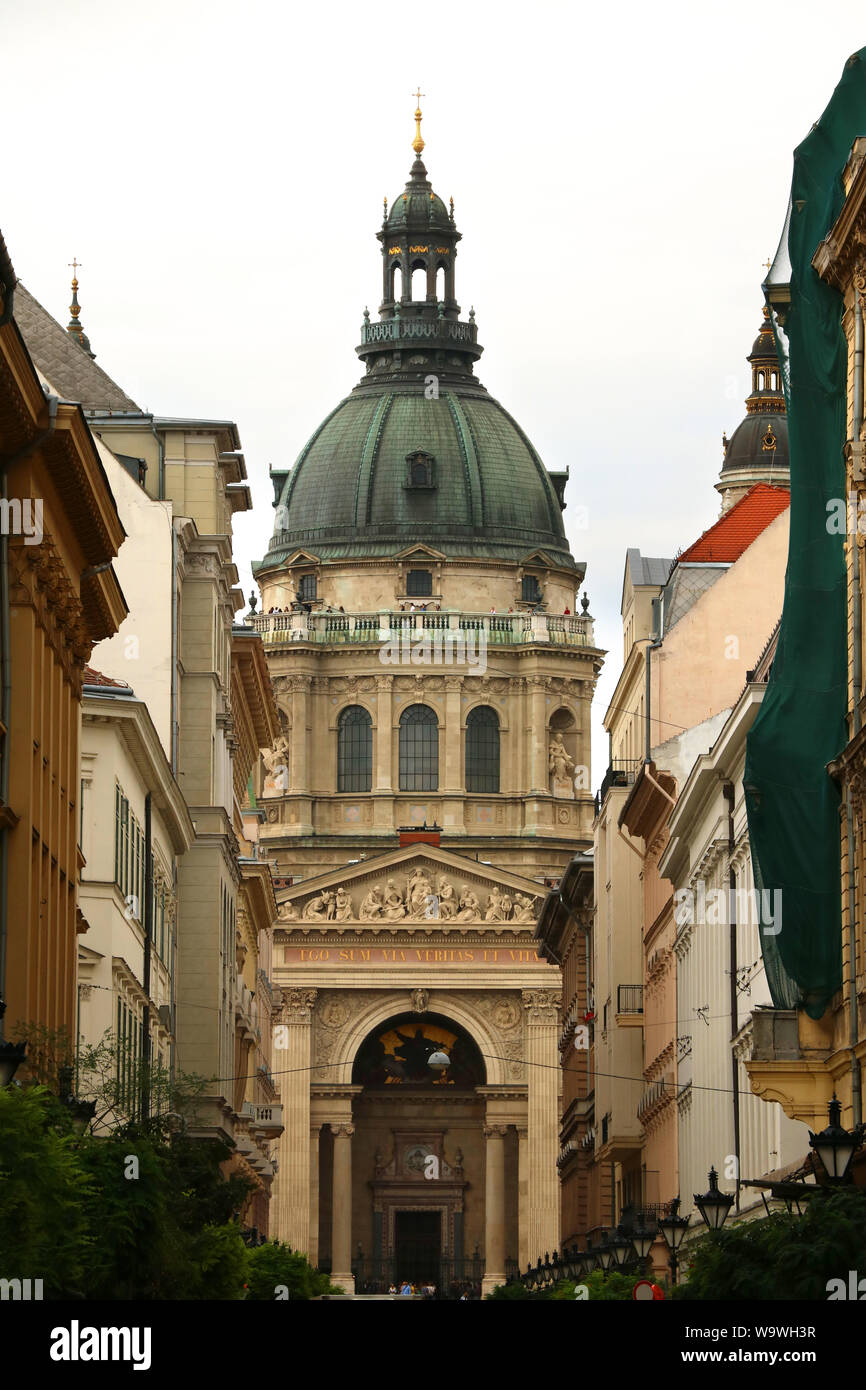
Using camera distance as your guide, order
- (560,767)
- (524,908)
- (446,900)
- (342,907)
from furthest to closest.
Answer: (560,767) → (446,900) → (342,907) → (524,908)

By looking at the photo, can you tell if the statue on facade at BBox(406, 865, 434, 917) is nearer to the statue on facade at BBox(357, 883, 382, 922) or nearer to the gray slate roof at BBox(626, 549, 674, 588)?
the statue on facade at BBox(357, 883, 382, 922)

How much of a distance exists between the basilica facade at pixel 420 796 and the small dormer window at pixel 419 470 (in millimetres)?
116

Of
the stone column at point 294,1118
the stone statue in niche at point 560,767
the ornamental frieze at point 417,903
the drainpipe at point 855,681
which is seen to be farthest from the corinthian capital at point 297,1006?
the drainpipe at point 855,681

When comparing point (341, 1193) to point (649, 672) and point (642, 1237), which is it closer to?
point (649, 672)

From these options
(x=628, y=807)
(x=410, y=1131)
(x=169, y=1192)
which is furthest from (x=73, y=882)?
(x=410, y=1131)

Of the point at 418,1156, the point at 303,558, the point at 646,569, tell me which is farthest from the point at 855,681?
the point at 303,558

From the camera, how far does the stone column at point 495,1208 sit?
13650 centimetres

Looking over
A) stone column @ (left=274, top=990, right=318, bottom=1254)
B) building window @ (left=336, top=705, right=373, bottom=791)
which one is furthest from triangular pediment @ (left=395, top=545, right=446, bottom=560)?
stone column @ (left=274, top=990, right=318, bottom=1254)

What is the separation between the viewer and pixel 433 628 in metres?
152

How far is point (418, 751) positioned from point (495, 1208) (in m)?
22.9

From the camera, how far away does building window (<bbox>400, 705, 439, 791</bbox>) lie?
494 feet

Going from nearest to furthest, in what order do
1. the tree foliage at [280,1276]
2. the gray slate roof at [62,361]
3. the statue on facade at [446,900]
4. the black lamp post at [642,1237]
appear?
the black lamp post at [642,1237] < the tree foliage at [280,1276] < the gray slate roof at [62,361] < the statue on facade at [446,900]

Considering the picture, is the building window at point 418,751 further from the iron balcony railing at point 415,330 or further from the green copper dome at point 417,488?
the iron balcony railing at point 415,330

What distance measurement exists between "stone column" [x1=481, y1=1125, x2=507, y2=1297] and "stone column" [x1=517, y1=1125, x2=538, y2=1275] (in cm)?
77
